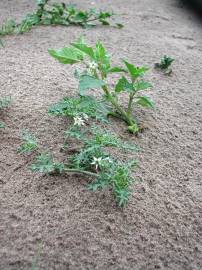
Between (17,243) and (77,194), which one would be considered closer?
(17,243)

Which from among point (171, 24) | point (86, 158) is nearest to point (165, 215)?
point (86, 158)

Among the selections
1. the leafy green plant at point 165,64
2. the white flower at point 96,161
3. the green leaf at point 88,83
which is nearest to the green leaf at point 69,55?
the green leaf at point 88,83

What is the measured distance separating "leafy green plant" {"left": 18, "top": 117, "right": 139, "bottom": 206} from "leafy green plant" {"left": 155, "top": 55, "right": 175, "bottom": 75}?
105 centimetres

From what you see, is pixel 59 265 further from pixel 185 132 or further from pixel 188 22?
pixel 188 22

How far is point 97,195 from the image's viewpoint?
1.59 meters

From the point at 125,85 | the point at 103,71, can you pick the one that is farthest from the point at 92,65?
the point at 125,85

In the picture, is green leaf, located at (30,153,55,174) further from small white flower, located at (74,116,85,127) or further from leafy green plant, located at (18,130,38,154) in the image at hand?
small white flower, located at (74,116,85,127)

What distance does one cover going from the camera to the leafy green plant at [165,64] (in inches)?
106

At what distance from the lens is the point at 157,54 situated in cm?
305

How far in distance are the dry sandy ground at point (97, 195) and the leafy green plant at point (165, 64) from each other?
0.07 meters

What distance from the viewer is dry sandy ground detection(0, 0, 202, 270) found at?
4.55 feet

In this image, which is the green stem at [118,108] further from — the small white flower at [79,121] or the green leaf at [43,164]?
the green leaf at [43,164]

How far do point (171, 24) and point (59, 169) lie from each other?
2788mm

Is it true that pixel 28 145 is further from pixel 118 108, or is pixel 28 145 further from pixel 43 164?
pixel 118 108
